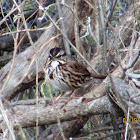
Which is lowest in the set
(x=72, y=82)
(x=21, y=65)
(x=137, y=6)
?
(x=72, y=82)

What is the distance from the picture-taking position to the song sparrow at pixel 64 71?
4.03 m

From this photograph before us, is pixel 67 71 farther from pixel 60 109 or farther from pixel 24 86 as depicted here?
pixel 60 109

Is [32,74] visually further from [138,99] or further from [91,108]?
[138,99]

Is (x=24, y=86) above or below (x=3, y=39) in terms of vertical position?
below

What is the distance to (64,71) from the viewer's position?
4.10m

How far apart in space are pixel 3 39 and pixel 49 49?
0.94 m

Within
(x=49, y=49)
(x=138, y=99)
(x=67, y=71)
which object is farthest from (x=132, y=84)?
(x=49, y=49)

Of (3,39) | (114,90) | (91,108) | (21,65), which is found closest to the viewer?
(114,90)

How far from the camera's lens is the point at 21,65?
4262mm

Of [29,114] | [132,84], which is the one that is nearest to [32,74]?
[29,114]

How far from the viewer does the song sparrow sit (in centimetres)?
403

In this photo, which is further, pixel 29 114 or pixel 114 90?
pixel 29 114

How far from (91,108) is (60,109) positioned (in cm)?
37

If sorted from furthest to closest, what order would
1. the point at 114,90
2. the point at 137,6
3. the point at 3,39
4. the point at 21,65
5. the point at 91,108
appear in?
the point at 3,39
the point at 21,65
the point at 137,6
the point at 91,108
the point at 114,90
